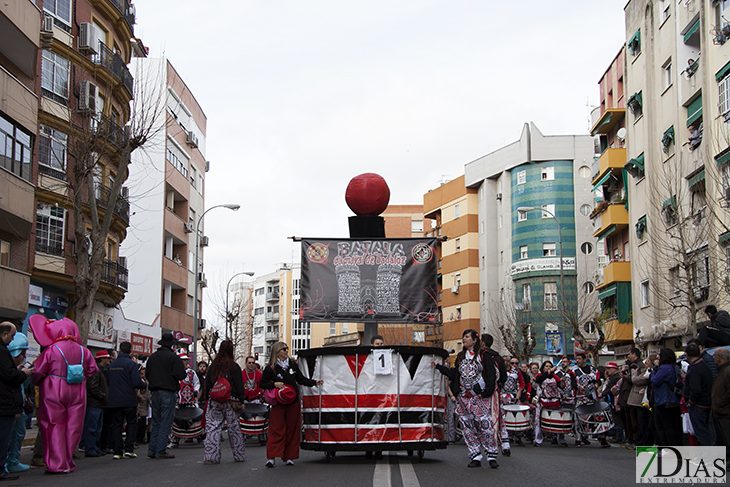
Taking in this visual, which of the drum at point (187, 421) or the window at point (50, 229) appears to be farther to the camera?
the window at point (50, 229)

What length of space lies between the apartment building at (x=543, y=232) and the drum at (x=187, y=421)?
130ft

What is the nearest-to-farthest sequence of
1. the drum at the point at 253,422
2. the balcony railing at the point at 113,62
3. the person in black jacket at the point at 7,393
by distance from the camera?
the person in black jacket at the point at 7,393
the drum at the point at 253,422
the balcony railing at the point at 113,62

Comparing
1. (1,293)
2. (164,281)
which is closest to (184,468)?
(1,293)

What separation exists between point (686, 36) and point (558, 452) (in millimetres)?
20809

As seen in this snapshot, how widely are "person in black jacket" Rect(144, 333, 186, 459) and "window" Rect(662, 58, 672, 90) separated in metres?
26.0

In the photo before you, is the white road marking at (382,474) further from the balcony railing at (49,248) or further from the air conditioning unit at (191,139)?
the air conditioning unit at (191,139)

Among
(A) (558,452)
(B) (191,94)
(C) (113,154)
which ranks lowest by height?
(A) (558,452)

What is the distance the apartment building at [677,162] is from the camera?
1069 inches

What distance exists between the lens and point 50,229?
1177 inches

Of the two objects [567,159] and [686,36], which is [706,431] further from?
[567,159]

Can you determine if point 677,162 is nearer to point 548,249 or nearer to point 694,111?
point 694,111

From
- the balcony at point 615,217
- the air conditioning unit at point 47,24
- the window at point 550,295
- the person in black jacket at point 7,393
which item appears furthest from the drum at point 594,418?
the window at point 550,295

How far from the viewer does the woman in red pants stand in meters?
12.5

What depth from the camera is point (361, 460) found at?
1293 centimetres
